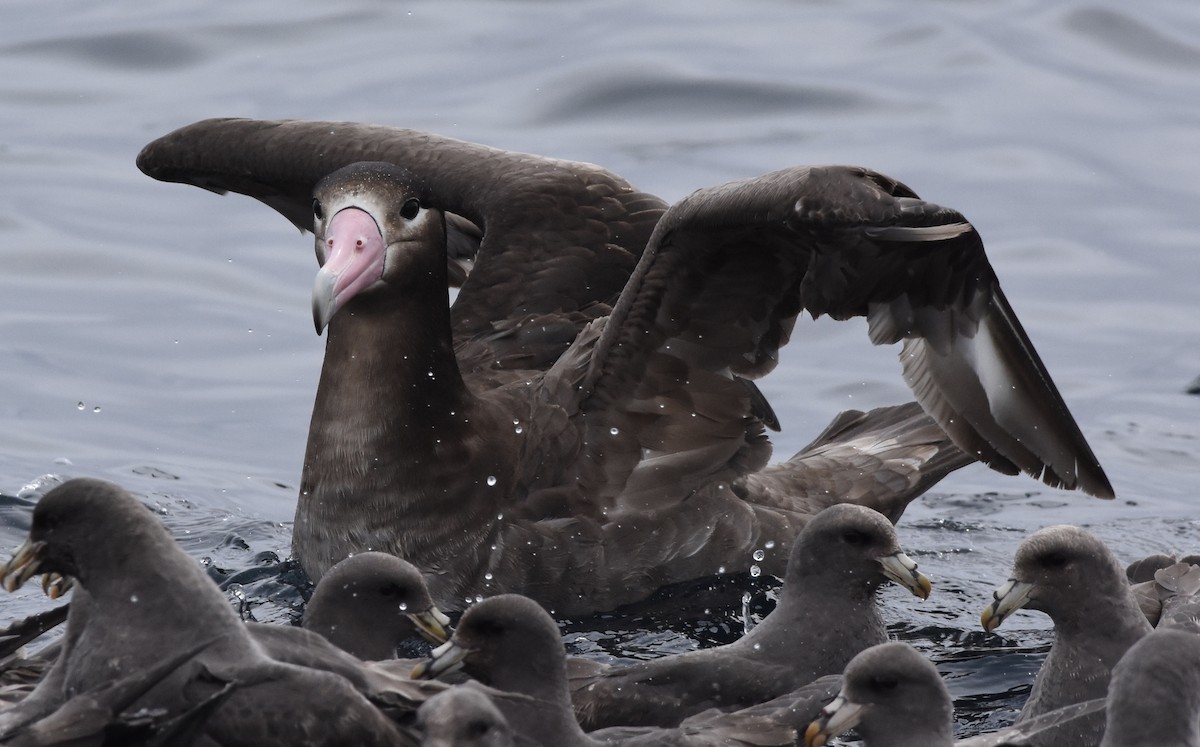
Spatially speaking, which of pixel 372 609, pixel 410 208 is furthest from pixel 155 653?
pixel 410 208

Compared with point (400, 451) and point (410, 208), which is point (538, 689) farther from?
point (410, 208)

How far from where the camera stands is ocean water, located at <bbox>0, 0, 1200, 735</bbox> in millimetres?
11547

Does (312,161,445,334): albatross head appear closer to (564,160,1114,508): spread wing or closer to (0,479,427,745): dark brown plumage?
(564,160,1114,508): spread wing

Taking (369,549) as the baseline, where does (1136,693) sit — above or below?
above

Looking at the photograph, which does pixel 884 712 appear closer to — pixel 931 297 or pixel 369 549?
pixel 931 297

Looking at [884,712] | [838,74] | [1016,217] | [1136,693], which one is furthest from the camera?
[838,74]

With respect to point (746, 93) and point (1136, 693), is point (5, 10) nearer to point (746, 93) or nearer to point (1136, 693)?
point (746, 93)

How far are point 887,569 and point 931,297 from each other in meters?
1.36

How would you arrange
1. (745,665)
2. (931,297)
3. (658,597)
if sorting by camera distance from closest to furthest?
(745,665) → (931,297) → (658,597)

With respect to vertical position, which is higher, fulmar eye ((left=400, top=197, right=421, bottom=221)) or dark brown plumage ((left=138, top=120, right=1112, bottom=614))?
fulmar eye ((left=400, top=197, right=421, bottom=221))

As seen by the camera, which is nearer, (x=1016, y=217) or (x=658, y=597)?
(x=658, y=597)

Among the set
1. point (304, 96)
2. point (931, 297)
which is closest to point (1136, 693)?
point (931, 297)

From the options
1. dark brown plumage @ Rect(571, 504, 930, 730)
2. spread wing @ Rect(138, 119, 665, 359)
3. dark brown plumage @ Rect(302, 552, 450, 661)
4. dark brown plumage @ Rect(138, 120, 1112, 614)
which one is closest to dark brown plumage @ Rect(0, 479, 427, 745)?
dark brown plumage @ Rect(302, 552, 450, 661)

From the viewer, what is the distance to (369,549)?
924 centimetres
